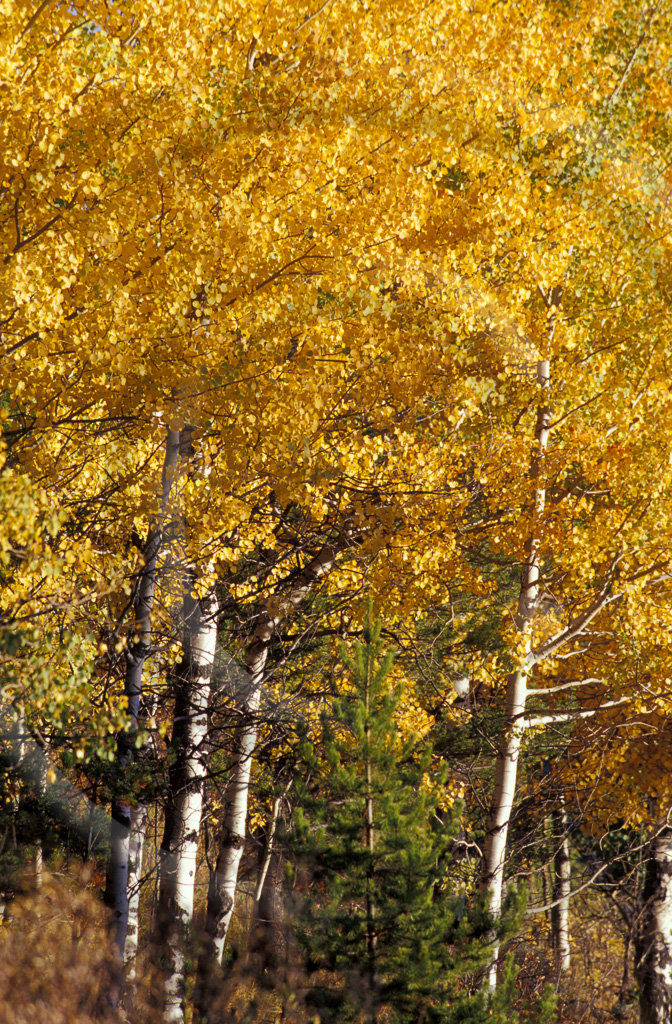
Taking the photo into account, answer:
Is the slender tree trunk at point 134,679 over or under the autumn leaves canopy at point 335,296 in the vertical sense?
under

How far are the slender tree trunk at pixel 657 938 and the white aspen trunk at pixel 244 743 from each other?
5.14m

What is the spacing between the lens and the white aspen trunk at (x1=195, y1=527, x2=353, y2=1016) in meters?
6.82

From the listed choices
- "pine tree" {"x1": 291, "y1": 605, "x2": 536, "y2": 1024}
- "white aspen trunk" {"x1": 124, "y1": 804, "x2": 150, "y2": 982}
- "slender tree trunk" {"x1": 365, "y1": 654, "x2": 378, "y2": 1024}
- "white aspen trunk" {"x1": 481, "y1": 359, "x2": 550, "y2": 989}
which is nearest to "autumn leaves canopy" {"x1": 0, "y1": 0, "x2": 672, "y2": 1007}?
"white aspen trunk" {"x1": 481, "y1": 359, "x2": 550, "y2": 989}

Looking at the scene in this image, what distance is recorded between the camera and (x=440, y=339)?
6164 mm

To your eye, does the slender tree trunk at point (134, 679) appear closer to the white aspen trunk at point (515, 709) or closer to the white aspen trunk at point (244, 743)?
the white aspen trunk at point (244, 743)

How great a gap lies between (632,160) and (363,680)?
5447 mm

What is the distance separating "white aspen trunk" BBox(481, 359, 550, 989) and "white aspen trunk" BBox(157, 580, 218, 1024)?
2.58 m

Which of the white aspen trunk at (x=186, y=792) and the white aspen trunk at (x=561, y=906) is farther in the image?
the white aspen trunk at (x=561, y=906)

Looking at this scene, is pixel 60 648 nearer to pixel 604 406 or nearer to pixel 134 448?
pixel 134 448

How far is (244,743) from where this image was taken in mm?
7758

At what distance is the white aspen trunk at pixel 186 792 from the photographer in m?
5.99

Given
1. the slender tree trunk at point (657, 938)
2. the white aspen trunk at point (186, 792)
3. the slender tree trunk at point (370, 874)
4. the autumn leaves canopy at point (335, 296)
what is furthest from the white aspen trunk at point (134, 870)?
the slender tree trunk at point (657, 938)

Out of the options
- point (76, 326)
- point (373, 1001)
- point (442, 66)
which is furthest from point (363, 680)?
point (442, 66)

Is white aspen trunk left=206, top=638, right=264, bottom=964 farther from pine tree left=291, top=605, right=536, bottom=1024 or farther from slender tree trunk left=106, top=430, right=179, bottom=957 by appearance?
pine tree left=291, top=605, right=536, bottom=1024
